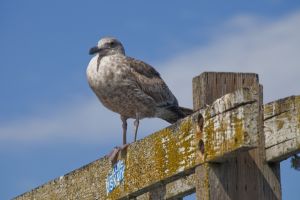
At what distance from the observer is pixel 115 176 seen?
635cm

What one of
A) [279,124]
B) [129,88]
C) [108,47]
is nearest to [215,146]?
[279,124]

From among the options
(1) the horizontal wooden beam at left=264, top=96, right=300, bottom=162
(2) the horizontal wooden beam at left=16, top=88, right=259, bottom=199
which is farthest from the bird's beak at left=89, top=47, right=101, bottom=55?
(1) the horizontal wooden beam at left=264, top=96, right=300, bottom=162

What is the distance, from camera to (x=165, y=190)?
6.51 m

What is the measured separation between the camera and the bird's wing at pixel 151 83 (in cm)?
1005

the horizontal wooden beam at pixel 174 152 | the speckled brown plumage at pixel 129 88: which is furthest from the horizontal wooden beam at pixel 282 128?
the speckled brown plumage at pixel 129 88

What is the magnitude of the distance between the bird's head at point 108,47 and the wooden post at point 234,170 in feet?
15.9

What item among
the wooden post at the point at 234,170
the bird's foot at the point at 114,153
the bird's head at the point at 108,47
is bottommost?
the wooden post at the point at 234,170

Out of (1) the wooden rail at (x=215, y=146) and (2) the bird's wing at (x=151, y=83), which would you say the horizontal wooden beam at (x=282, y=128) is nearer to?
(1) the wooden rail at (x=215, y=146)

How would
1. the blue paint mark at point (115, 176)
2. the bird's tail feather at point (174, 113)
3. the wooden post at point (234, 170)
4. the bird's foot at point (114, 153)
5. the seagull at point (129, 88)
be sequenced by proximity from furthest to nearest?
the bird's tail feather at point (174, 113) < the seagull at point (129, 88) < the bird's foot at point (114, 153) < the blue paint mark at point (115, 176) < the wooden post at point (234, 170)

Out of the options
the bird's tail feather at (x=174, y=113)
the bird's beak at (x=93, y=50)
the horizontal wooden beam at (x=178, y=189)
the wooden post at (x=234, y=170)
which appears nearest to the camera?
the wooden post at (x=234, y=170)

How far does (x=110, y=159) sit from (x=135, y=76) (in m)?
3.66

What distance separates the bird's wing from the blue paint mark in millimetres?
3623

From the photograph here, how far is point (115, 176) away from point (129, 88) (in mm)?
3474

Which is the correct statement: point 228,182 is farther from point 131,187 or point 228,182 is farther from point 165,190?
point 165,190
